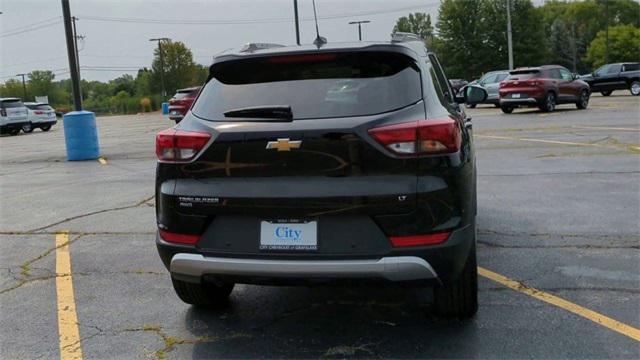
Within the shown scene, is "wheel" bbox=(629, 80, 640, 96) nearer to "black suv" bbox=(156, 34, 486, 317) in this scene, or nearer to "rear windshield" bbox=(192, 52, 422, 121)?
"black suv" bbox=(156, 34, 486, 317)

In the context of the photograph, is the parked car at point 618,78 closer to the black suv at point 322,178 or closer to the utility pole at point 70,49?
the utility pole at point 70,49

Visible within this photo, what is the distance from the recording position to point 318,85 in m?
3.69

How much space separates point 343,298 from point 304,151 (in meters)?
1.55

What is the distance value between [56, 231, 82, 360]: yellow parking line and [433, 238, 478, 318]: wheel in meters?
2.18

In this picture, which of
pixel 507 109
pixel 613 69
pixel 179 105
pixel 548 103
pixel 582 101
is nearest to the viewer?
pixel 548 103

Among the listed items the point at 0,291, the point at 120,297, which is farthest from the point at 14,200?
the point at 120,297

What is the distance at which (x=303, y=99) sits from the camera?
362cm

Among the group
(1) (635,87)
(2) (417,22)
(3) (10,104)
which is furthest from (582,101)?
(2) (417,22)

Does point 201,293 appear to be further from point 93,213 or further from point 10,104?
point 10,104

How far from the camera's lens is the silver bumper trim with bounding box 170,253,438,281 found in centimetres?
333

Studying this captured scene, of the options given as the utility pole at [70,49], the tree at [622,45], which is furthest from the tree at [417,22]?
the utility pole at [70,49]

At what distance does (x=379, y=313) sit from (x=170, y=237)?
148 cm

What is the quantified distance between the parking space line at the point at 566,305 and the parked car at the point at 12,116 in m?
30.1

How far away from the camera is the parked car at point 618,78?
103 ft
